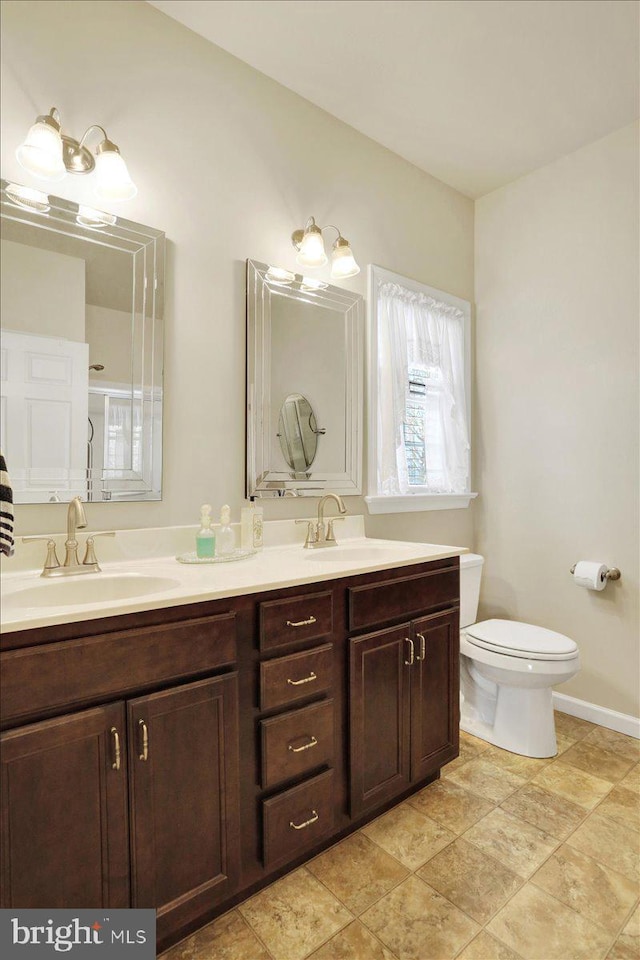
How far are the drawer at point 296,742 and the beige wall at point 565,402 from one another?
1593 millimetres

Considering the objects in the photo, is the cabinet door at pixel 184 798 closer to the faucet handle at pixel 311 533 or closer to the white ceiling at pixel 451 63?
the faucet handle at pixel 311 533

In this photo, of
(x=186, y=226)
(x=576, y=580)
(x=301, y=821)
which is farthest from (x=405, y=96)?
(x=301, y=821)

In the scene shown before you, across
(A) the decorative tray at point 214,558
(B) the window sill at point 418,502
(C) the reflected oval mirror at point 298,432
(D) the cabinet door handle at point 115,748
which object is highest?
(C) the reflected oval mirror at point 298,432

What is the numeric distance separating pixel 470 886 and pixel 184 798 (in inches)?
34.5

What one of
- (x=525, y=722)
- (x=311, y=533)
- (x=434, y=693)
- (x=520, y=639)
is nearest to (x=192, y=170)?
(x=311, y=533)

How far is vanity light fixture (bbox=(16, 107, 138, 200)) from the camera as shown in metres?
1.39

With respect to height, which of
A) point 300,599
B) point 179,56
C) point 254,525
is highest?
point 179,56

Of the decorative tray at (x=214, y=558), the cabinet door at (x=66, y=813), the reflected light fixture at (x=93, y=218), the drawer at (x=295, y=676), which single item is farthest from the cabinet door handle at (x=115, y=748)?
the reflected light fixture at (x=93, y=218)

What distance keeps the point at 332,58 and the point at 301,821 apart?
258 centimetres

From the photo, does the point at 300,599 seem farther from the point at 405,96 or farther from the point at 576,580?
the point at 405,96

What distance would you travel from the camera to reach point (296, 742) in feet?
4.65

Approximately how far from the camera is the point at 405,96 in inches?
83.6

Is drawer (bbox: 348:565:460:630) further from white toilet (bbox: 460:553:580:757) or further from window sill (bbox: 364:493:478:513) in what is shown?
window sill (bbox: 364:493:478:513)

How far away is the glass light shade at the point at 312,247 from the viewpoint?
2.03 metres
